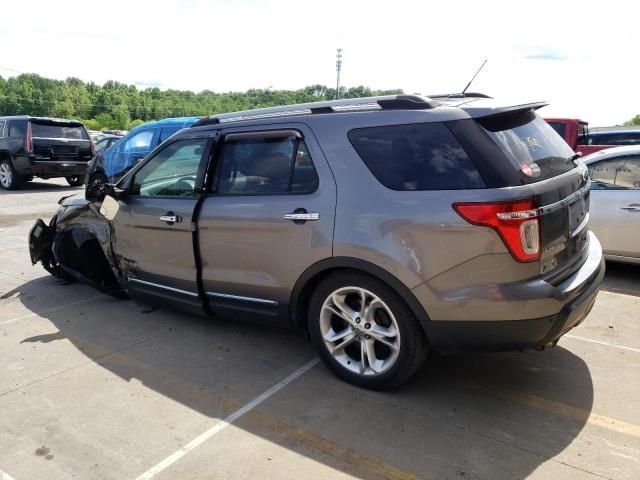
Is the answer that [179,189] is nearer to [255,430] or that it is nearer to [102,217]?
[102,217]

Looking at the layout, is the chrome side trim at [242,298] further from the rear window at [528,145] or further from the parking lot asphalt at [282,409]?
the rear window at [528,145]

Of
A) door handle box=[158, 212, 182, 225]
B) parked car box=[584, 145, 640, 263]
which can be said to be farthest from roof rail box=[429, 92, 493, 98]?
parked car box=[584, 145, 640, 263]

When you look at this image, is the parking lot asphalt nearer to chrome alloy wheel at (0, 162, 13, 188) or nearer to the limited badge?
the limited badge

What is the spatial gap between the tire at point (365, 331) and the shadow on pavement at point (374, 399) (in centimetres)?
14

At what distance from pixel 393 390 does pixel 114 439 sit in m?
1.67

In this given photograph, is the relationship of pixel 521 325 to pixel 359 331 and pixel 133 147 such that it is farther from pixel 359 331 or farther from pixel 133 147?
pixel 133 147

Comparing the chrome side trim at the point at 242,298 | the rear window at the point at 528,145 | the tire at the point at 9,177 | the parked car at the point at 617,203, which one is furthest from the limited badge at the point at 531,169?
the tire at the point at 9,177

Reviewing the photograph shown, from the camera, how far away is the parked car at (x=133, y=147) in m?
10.3

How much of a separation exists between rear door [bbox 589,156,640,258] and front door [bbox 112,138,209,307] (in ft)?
14.2

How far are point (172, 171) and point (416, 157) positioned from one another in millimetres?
2197

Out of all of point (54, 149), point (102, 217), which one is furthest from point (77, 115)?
point (102, 217)

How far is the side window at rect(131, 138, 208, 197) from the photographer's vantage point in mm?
4082

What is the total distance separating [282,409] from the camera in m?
3.15

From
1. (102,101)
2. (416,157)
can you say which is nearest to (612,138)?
(416,157)
